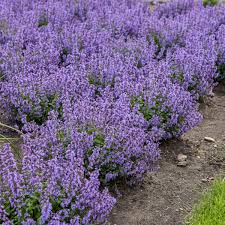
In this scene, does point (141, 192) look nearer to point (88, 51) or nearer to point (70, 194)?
point (70, 194)

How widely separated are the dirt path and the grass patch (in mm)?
106

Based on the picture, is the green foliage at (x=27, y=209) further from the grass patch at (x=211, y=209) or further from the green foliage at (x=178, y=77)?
the green foliage at (x=178, y=77)

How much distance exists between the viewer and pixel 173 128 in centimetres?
440

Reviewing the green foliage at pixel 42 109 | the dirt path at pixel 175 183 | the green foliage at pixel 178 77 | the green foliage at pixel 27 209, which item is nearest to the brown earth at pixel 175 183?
the dirt path at pixel 175 183

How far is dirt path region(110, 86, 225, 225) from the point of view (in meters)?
3.51

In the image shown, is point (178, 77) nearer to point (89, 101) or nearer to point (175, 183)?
point (89, 101)

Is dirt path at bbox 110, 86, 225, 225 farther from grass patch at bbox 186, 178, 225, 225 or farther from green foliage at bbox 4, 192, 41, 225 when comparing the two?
green foliage at bbox 4, 192, 41, 225

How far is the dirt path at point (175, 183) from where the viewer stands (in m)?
3.51

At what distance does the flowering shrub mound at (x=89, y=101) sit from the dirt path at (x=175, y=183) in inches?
6.4

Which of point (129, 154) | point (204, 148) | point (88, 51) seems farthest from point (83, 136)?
point (88, 51)

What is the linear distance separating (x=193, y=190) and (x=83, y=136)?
1.00 m

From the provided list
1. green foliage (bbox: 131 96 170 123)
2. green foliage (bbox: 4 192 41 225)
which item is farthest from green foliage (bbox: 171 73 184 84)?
green foliage (bbox: 4 192 41 225)

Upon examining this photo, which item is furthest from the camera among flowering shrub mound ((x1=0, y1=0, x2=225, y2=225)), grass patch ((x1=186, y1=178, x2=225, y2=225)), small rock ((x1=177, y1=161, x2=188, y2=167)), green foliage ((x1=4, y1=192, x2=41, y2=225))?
small rock ((x1=177, y1=161, x2=188, y2=167))

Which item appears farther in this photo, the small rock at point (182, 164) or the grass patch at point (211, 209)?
the small rock at point (182, 164)
